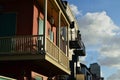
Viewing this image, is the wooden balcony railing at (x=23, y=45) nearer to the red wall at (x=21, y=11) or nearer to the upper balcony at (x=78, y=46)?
the red wall at (x=21, y=11)

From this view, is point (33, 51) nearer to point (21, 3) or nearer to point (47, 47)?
point (47, 47)

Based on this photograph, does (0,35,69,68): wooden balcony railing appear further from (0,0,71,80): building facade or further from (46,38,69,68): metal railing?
(46,38,69,68): metal railing

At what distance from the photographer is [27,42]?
60.0ft

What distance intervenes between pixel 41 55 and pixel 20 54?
1.00 m

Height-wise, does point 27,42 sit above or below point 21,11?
below

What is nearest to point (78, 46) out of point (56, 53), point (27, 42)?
point (56, 53)

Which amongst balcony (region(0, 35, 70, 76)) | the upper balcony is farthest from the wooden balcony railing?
the upper balcony

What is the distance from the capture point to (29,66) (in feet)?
64.3

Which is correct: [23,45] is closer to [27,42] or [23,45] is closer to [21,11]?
[27,42]

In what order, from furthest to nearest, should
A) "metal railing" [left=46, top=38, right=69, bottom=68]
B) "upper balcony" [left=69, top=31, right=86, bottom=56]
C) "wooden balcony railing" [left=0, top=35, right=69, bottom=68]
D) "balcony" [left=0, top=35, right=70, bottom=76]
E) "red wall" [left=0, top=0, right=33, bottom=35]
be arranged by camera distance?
1. "upper balcony" [left=69, top=31, right=86, bottom=56]
2. "red wall" [left=0, top=0, right=33, bottom=35]
3. "metal railing" [left=46, top=38, right=69, bottom=68]
4. "wooden balcony railing" [left=0, top=35, right=69, bottom=68]
5. "balcony" [left=0, top=35, right=70, bottom=76]

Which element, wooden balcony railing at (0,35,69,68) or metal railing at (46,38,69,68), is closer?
wooden balcony railing at (0,35,69,68)

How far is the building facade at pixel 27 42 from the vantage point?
18.1 m

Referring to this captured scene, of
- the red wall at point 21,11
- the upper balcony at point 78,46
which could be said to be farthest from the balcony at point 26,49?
the upper balcony at point 78,46

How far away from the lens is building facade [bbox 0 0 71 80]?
18094 mm
